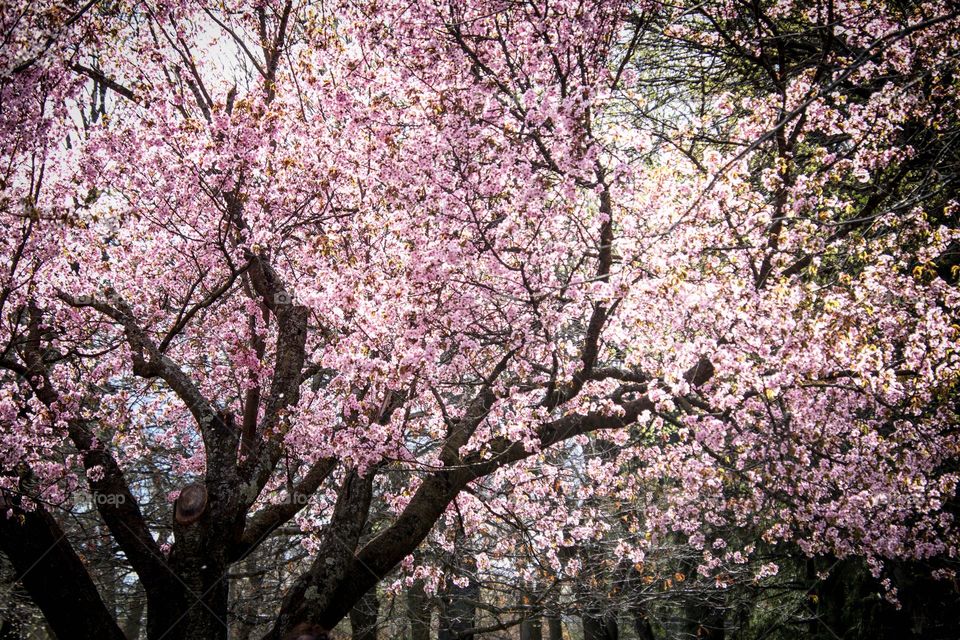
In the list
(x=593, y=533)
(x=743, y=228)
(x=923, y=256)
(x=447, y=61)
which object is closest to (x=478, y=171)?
(x=447, y=61)

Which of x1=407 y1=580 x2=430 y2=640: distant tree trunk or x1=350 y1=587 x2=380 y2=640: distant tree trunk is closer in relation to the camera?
x1=350 y1=587 x2=380 y2=640: distant tree trunk

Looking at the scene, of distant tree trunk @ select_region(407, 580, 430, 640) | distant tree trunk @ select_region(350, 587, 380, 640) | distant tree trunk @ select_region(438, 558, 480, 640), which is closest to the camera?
distant tree trunk @ select_region(438, 558, 480, 640)

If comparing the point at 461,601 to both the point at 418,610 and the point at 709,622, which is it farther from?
the point at 709,622

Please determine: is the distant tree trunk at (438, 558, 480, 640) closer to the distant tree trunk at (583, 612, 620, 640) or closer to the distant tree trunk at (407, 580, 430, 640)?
the distant tree trunk at (407, 580, 430, 640)

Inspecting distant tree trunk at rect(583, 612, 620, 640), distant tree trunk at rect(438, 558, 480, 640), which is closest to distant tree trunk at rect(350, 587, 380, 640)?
distant tree trunk at rect(438, 558, 480, 640)

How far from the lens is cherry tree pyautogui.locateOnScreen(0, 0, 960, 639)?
5172mm

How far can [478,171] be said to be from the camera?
5.57 m

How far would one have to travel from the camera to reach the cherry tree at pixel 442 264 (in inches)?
204

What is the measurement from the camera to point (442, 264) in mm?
5523

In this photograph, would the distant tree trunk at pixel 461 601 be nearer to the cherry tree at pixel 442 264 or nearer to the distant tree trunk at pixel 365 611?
the distant tree trunk at pixel 365 611

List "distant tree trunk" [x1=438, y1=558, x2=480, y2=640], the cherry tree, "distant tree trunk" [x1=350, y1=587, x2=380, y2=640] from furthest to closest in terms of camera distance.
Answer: "distant tree trunk" [x1=350, y1=587, x2=380, y2=640], "distant tree trunk" [x1=438, y1=558, x2=480, y2=640], the cherry tree

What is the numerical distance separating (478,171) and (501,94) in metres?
0.79

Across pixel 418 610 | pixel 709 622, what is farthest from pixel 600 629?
pixel 418 610

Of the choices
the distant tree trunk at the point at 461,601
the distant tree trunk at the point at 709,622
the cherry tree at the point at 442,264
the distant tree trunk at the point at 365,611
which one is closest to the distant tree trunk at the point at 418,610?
the distant tree trunk at the point at 461,601
